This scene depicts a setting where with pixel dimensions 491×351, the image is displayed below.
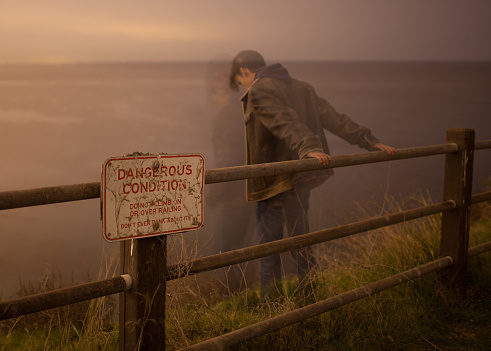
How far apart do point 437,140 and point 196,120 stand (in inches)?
190

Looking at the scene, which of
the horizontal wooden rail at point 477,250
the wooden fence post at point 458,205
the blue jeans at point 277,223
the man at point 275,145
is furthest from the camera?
the blue jeans at point 277,223

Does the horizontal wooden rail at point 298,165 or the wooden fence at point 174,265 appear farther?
the horizontal wooden rail at point 298,165

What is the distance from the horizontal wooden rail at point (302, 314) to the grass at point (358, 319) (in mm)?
101

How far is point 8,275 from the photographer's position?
4090 mm

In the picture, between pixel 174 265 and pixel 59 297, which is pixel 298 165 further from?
pixel 59 297

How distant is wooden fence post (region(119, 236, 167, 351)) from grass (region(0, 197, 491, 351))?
209 millimetres

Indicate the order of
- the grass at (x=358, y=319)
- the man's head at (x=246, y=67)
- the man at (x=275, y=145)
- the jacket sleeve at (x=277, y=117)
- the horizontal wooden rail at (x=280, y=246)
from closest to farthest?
1. the horizontal wooden rail at (x=280, y=246)
2. the grass at (x=358, y=319)
3. the jacket sleeve at (x=277, y=117)
4. the man at (x=275, y=145)
5. the man's head at (x=246, y=67)

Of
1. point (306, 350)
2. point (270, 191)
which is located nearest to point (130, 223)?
point (306, 350)

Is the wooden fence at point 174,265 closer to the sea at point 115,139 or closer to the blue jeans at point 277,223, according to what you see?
the sea at point 115,139

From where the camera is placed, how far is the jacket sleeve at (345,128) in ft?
12.5

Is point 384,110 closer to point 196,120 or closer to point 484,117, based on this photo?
point 484,117

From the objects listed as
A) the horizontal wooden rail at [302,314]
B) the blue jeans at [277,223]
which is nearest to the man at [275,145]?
the blue jeans at [277,223]

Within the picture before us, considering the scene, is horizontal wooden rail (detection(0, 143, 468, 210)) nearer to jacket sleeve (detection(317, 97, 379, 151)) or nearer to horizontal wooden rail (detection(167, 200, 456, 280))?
horizontal wooden rail (detection(167, 200, 456, 280))

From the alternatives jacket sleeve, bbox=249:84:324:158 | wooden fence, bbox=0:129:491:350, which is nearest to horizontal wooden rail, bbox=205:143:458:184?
A: wooden fence, bbox=0:129:491:350
